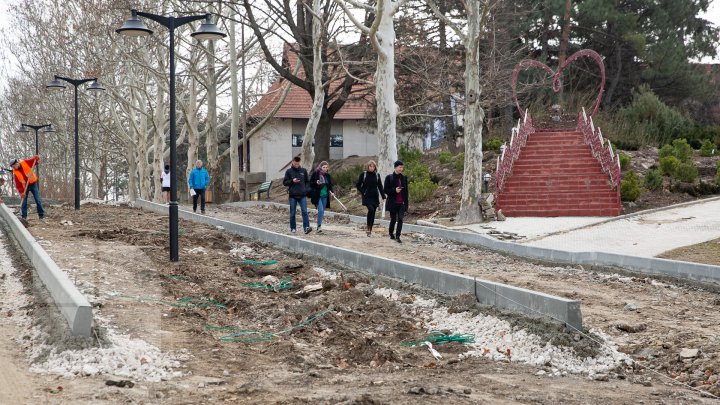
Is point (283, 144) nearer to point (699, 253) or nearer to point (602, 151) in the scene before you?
point (602, 151)

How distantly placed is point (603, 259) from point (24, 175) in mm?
13878

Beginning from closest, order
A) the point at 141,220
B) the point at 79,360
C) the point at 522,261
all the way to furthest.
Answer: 1. the point at 79,360
2. the point at 522,261
3. the point at 141,220

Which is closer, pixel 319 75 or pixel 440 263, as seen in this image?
pixel 440 263

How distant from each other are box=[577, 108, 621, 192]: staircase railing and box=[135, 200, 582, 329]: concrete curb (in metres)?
11.2

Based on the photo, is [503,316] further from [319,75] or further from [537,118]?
[537,118]

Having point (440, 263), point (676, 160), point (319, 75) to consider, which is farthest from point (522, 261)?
point (319, 75)

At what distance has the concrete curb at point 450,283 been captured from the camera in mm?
8102

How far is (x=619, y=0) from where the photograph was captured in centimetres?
3747

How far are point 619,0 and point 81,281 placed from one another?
33307 millimetres

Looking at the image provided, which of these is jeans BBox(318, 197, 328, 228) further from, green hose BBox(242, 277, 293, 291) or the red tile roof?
the red tile roof

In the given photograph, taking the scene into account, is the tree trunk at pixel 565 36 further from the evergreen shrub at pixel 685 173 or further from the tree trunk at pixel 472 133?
the tree trunk at pixel 472 133

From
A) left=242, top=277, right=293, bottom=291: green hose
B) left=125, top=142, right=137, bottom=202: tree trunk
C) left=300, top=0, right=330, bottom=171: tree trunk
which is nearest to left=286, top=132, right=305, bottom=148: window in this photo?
left=125, top=142, right=137, bottom=202: tree trunk

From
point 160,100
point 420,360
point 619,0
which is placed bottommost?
point 420,360

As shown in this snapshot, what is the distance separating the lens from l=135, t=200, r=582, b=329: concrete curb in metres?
8.10
